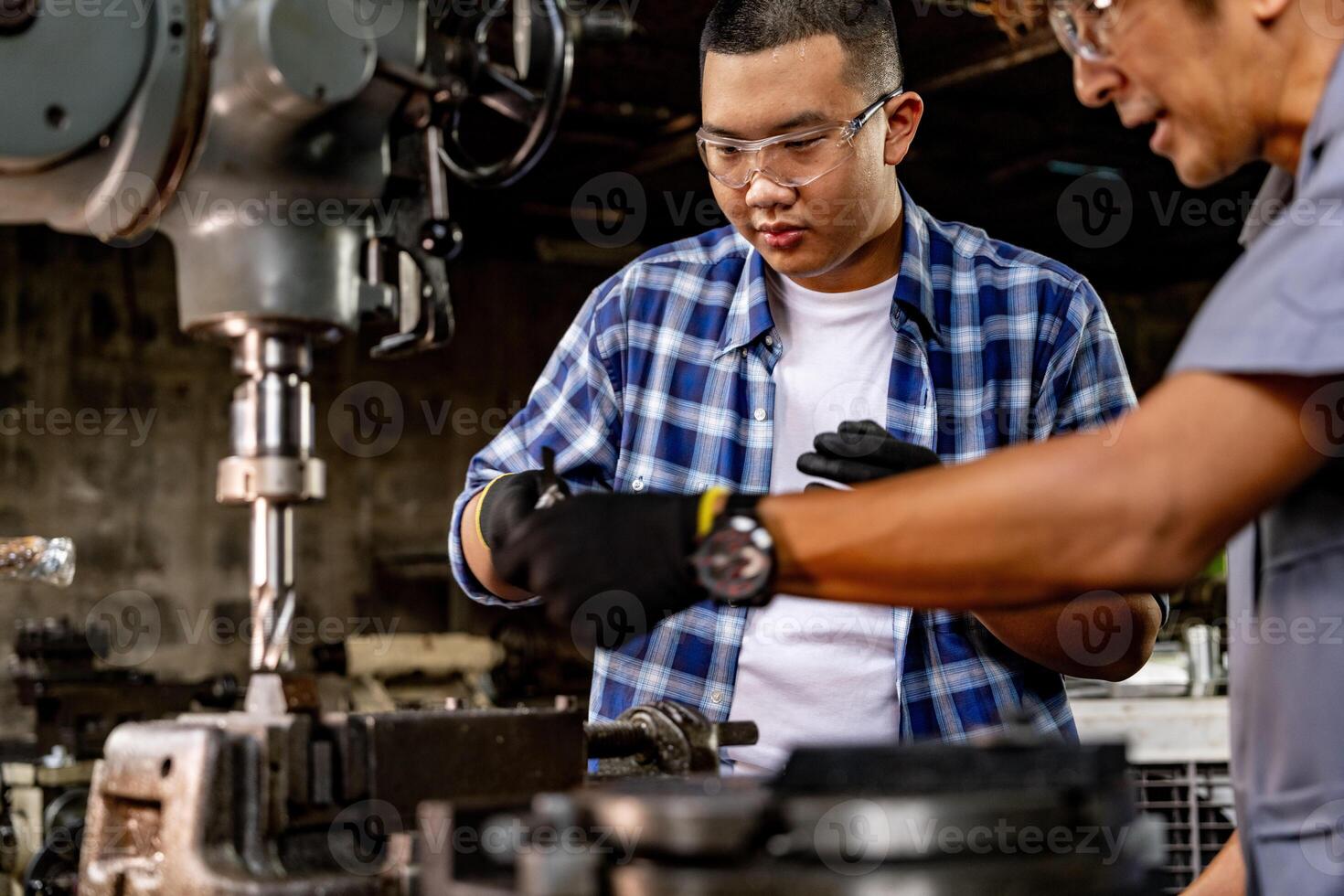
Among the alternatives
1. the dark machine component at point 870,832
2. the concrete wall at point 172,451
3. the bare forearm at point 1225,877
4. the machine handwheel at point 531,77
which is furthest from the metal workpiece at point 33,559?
the concrete wall at point 172,451

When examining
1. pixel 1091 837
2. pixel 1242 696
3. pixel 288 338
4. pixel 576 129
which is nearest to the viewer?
pixel 1091 837

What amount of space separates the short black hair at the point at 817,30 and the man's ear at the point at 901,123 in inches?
0.9

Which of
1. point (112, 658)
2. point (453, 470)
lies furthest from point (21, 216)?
point (453, 470)

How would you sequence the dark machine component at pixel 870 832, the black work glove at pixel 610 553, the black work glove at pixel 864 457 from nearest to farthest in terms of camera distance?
1. the dark machine component at pixel 870 832
2. the black work glove at pixel 610 553
3. the black work glove at pixel 864 457

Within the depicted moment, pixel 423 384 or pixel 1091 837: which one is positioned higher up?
pixel 423 384

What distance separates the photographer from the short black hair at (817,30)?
1.80 metres

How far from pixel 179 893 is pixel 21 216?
2.15ft

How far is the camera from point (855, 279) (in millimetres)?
1938

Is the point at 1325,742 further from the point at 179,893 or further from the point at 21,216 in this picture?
the point at 21,216

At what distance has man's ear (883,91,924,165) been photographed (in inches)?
76.0

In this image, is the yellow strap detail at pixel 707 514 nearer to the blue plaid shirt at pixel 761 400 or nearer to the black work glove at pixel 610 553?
the black work glove at pixel 610 553

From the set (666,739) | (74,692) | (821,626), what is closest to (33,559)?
(666,739)

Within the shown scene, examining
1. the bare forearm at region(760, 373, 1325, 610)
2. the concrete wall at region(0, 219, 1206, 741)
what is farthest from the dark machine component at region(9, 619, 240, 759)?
the bare forearm at region(760, 373, 1325, 610)

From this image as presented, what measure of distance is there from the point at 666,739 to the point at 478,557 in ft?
1.39
